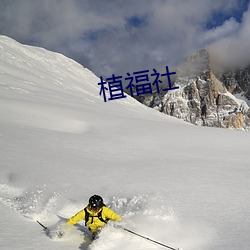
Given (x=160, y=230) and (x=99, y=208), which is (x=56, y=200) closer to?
(x=99, y=208)

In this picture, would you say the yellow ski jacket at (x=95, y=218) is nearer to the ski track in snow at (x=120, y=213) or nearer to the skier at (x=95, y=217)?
the skier at (x=95, y=217)

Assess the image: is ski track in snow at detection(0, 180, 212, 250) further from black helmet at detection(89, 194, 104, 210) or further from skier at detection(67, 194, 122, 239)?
black helmet at detection(89, 194, 104, 210)

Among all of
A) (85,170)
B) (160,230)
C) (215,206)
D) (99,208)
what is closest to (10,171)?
(85,170)

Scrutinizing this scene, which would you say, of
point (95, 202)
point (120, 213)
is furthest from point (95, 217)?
point (120, 213)

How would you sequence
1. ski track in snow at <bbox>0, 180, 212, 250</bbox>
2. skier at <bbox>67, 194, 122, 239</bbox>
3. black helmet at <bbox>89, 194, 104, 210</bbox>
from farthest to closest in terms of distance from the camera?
skier at <bbox>67, 194, 122, 239</bbox> < black helmet at <bbox>89, 194, 104, 210</bbox> < ski track in snow at <bbox>0, 180, 212, 250</bbox>

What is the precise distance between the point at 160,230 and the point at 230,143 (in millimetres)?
9121

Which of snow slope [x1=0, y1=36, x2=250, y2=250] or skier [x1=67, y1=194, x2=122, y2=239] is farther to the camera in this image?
skier [x1=67, y1=194, x2=122, y2=239]

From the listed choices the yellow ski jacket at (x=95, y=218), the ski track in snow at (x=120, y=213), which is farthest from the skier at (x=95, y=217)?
the ski track in snow at (x=120, y=213)

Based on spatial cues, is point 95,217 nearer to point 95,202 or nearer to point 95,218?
point 95,218

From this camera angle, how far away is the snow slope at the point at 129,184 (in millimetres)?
5320

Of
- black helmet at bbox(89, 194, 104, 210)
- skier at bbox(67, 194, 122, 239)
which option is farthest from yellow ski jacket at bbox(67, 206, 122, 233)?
black helmet at bbox(89, 194, 104, 210)

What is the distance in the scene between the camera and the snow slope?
5320mm

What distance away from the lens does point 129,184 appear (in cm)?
790

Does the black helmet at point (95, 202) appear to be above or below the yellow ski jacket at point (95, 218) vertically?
above
